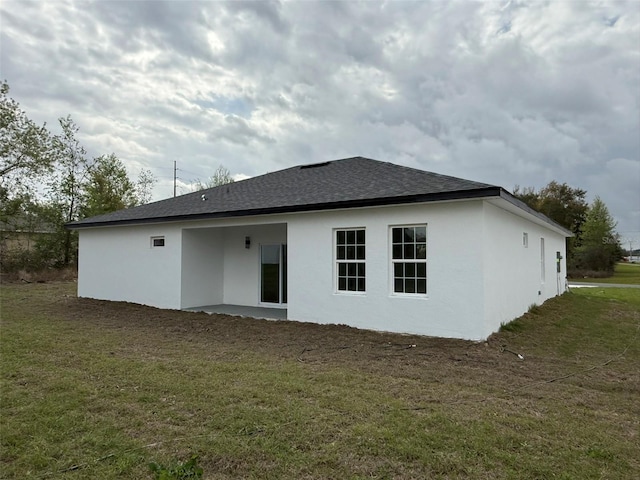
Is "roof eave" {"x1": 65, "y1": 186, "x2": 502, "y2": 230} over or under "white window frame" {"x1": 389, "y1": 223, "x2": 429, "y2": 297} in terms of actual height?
over

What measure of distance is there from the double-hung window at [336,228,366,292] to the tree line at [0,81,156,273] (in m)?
19.7

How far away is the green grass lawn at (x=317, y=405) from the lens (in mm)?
3043

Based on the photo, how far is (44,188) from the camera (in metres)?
25.9

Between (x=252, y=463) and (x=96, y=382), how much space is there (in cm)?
301

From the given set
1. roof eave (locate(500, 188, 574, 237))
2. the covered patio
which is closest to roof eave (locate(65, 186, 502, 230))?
roof eave (locate(500, 188, 574, 237))

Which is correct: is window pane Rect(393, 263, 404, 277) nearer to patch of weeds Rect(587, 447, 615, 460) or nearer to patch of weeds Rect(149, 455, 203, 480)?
patch of weeds Rect(587, 447, 615, 460)

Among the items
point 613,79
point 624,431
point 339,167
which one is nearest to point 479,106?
point 613,79

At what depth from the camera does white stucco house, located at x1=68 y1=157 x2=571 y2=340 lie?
769 cm

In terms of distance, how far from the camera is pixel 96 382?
16.2 feet

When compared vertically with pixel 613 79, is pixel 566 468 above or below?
below

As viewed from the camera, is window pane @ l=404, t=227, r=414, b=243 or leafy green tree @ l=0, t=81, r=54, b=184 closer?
window pane @ l=404, t=227, r=414, b=243

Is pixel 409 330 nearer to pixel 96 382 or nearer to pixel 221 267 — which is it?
pixel 96 382

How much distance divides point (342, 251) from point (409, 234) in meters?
1.65

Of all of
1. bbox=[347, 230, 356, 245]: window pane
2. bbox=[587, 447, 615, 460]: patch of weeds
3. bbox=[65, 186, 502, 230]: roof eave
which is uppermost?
bbox=[65, 186, 502, 230]: roof eave
